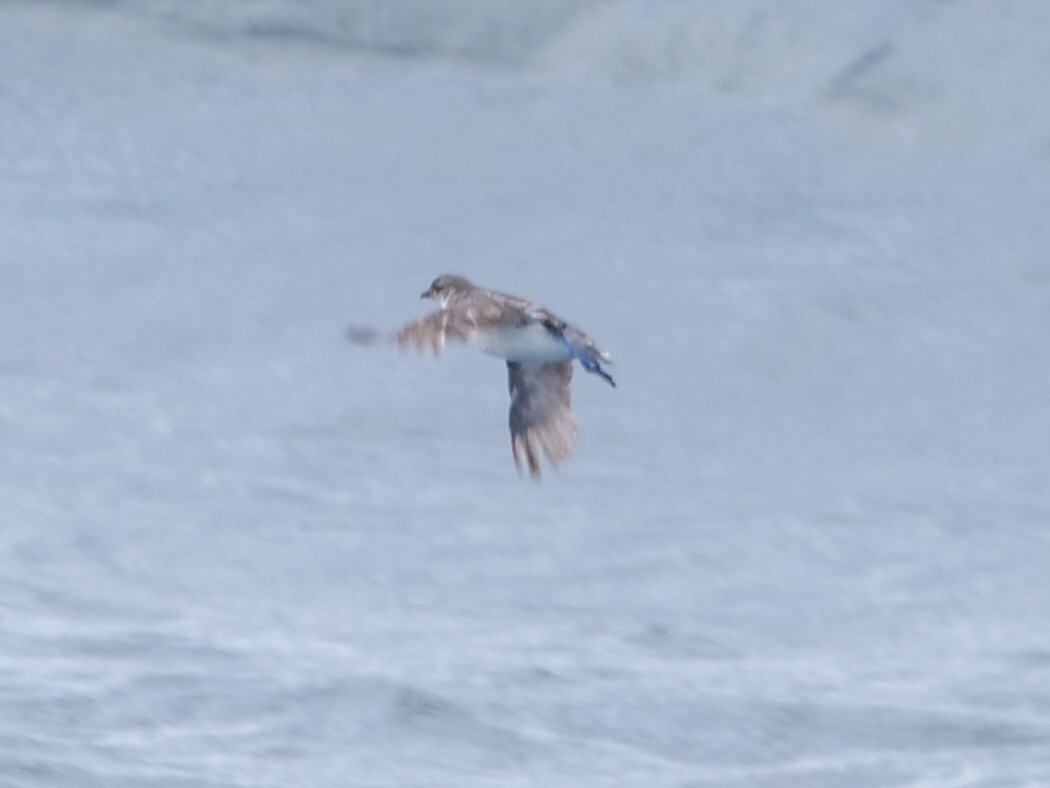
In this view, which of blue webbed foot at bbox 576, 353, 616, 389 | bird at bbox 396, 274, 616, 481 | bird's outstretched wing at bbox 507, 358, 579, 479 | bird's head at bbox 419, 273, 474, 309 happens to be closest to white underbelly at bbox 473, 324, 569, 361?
bird at bbox 396, 274, 616, 481

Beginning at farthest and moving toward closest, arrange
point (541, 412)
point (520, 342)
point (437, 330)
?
point (541, 412) → point (520, 342) → point (437, 330)

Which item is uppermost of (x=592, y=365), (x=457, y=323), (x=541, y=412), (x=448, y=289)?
(x=448, y=289)

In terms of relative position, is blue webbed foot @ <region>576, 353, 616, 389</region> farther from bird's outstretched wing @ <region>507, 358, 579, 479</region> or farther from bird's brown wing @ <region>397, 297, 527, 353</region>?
bird's outstretched wing @ <region>507, 358, 579, 479</region>

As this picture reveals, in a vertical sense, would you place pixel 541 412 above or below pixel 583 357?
above

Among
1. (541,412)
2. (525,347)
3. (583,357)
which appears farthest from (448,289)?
(583,357)

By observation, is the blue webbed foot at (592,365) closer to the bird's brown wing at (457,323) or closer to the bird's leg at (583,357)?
the bird's leg at (583,357)

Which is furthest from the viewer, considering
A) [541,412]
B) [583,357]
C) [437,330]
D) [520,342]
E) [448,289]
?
[448,289]

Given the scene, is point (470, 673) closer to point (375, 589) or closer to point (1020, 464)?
point (375, 589)

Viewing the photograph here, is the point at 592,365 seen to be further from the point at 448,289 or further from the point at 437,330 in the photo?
the point at 448,289
